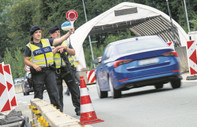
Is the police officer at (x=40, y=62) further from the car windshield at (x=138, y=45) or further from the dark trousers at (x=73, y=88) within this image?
the car windshield at (x=138, y=45)

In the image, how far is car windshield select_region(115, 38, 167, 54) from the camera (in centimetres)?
1505

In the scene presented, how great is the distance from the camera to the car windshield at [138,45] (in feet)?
49.4

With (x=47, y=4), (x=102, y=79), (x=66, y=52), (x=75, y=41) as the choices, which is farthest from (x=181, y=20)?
(x=66, y=52)

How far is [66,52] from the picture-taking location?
12.2 meters

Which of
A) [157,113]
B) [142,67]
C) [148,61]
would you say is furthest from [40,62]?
[148,61]

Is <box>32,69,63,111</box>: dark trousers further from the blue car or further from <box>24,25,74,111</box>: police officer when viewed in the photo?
the blue car

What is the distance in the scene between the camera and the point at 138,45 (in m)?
15.2

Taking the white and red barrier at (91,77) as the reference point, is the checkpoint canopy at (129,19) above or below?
above


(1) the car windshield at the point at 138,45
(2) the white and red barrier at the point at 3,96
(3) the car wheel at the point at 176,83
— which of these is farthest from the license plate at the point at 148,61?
(2) the white and red barrier at the point at 3,96

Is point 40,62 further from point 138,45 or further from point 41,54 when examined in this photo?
point 138,45

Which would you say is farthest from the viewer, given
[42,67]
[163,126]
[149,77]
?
[149,77]

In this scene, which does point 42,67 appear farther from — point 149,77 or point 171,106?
point 149,77

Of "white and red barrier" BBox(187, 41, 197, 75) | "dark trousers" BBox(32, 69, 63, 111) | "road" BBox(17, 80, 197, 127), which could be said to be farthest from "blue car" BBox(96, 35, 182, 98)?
"dark trousers" BBox(32, 69, 63, 111)

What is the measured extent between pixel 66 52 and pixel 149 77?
3209mm
